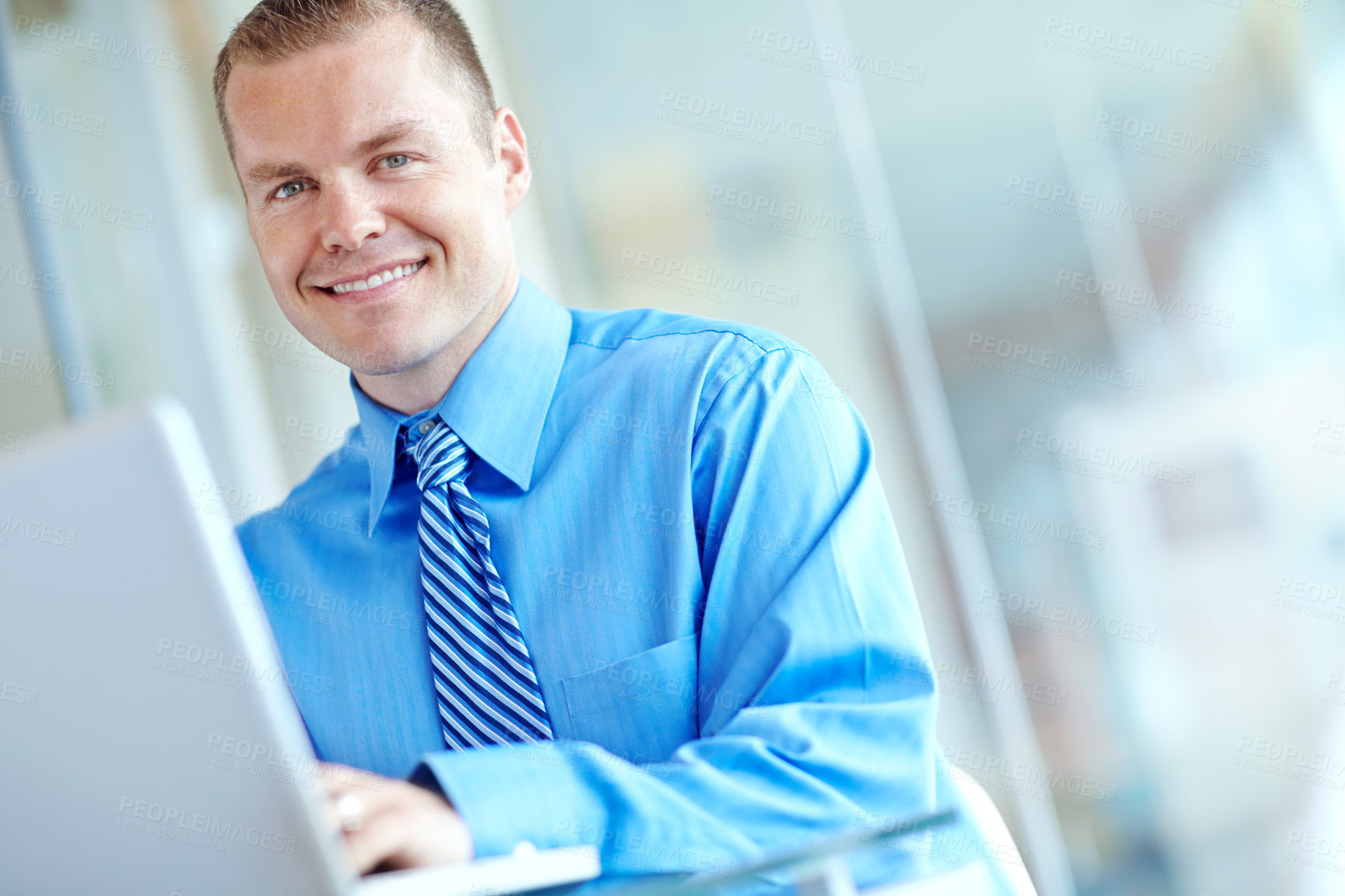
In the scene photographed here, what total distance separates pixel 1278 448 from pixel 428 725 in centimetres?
243

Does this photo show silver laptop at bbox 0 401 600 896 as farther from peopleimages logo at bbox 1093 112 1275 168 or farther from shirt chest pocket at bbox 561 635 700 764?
peopleimages logo at bbox 1093 112 1275 168

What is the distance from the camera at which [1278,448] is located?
2.86 meters

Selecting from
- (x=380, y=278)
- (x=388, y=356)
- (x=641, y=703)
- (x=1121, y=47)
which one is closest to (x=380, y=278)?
(x=380, y=278)

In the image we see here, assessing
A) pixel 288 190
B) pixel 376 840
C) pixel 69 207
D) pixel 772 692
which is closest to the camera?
pixel 376 840

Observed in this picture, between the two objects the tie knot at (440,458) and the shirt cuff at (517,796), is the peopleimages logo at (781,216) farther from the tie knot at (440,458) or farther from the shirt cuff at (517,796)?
the shirt cuff at (517,796)

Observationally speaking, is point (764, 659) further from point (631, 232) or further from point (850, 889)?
point (631, 232)

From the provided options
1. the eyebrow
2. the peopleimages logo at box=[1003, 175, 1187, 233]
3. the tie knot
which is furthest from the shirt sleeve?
the peopleimages logo at box=[1003, 175, 1187, 233]

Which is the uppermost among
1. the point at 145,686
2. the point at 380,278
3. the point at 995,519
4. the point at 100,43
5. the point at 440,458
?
the point at 100,43

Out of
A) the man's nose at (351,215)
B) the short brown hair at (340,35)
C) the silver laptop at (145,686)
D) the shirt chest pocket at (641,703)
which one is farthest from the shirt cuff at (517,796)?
the short brown hair at (340,35)

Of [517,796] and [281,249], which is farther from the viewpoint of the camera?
[281,249]

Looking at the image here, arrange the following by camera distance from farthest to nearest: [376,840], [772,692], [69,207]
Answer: [69,207] < [772,692] < [376,840]

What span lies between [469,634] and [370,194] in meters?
0.55

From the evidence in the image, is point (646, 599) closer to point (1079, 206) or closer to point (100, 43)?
point (1079, 206)

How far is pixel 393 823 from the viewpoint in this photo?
0.75 m
